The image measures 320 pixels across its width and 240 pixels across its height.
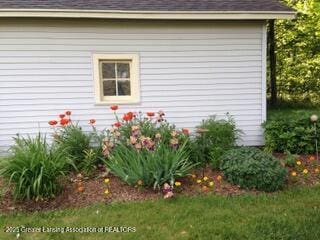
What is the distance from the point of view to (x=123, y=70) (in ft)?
23.6

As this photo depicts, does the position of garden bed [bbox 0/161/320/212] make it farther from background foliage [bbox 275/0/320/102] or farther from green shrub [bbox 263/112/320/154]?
background foliage [bbox 275/0/320/102]

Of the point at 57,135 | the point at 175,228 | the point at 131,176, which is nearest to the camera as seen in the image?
the point at 175,228

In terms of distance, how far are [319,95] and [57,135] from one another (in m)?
11.7

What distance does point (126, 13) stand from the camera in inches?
258

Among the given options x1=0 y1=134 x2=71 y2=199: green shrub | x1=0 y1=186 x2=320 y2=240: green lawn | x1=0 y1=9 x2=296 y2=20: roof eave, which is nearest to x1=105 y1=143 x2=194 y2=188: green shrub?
x1=0 y1=186 x2=320 y2=240: green lawn

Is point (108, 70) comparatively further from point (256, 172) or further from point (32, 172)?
point (256, 172)

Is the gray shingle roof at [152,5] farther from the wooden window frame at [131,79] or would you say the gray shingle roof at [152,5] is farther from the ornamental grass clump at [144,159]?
the ornamental grass clump at [144,159]

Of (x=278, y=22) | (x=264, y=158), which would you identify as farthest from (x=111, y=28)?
(x=278, y=22)

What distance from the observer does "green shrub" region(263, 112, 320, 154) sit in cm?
681

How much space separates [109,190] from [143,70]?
270cm

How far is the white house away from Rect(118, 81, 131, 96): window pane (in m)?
0.02

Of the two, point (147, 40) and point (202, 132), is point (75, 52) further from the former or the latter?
point (202, 132)

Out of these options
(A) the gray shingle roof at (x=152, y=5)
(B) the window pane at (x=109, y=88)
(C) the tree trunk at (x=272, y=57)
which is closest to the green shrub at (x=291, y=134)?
(A) the gray shingle roof at (x=152, y=5)

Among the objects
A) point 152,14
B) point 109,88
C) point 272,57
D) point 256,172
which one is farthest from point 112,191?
point 272,57
